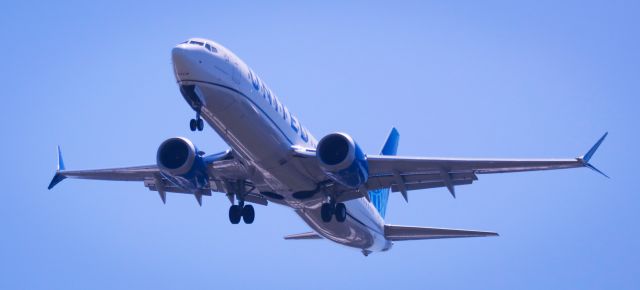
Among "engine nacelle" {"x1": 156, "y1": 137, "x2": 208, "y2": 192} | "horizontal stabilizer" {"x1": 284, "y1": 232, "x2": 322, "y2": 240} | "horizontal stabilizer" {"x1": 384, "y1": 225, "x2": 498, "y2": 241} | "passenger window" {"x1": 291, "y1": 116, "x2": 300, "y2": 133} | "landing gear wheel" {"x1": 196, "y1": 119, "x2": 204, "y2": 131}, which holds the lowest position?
"horizontal stabilizer" {"x1": 284, "y1": 232, "x2": 322, "y2": 240}

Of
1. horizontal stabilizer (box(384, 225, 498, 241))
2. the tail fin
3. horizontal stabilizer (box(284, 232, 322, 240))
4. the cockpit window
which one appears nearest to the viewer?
the cockpit window

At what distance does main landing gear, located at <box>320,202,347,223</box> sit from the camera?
107ft

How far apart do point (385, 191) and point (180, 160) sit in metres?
14.6

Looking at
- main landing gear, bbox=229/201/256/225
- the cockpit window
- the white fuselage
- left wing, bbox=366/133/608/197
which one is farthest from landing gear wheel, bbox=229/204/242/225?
the cockpit window

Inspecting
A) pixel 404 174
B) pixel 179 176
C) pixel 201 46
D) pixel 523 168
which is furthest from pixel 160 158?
pixel 523 168

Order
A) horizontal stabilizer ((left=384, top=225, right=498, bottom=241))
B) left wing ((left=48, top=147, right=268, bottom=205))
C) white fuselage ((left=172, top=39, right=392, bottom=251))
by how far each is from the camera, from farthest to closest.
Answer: horizontal stabilizer ((left=384, top=225, right=498, bottom=241)) → left wing ((left=48, top=147, right=268, bottom=205)) → white fuselage ((left=172, top=39, right=392, bottom=251))

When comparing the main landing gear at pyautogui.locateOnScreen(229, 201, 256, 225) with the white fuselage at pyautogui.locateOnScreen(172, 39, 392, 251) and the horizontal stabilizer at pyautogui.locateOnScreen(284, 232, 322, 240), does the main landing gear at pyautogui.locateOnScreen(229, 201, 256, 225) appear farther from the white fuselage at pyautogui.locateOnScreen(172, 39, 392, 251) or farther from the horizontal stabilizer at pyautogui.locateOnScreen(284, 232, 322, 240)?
the horizontal stabilizer at pyautogui.locateOnScreen(284, 232, 322, 240)

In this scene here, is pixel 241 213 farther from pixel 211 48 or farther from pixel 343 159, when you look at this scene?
pixel 211 48

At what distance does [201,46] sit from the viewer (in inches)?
1064

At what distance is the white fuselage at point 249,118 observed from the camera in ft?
87.8

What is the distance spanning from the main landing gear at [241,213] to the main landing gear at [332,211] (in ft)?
9.68

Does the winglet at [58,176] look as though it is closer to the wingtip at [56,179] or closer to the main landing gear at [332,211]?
the wingtip at [56,179]

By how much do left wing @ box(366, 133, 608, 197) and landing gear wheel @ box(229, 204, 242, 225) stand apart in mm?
5028

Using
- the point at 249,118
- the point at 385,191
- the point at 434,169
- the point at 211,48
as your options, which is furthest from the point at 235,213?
the point at 385,191
